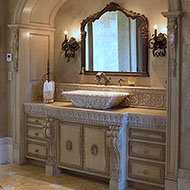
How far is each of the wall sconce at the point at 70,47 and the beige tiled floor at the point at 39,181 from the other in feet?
5.48

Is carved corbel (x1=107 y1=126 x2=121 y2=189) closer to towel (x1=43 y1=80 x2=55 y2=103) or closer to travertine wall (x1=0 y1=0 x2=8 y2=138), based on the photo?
towel (x1=43 y1=80 x2=55 y2=103)

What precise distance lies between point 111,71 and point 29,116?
1307mm

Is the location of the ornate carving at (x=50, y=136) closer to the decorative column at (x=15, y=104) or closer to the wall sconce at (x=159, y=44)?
the decorative column at (x=15, y=104)

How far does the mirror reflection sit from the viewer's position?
4.95 metres

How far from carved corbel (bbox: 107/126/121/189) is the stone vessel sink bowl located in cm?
35

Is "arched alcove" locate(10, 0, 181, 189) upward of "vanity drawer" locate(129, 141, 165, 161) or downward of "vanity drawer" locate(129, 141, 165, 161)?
upward

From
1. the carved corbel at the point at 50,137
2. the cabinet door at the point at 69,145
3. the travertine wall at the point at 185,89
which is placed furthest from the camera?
the carved corbel at the point at 50,137

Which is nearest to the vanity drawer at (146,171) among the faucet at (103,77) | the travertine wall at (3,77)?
the faucet at (103,77)

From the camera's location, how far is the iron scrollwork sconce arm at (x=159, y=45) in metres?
4.68

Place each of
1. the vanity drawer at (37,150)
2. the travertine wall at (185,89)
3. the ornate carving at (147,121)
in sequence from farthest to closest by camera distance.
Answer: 1. the vanity drawer at (37,150)
2. the ornate carving at (147,121)
3. the travertine wall at (185,89)

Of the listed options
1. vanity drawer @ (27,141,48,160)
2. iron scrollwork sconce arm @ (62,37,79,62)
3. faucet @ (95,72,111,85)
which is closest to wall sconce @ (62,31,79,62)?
iron scrollwork sconce arm @ (62,37,79,62)

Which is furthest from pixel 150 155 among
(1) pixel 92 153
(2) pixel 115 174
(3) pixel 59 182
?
(3) pixel 59 182

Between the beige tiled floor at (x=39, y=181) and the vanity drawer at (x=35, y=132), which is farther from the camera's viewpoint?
the vanity drawer at (x=35, y=132)

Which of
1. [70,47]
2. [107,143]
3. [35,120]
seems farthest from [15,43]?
[107,143]
